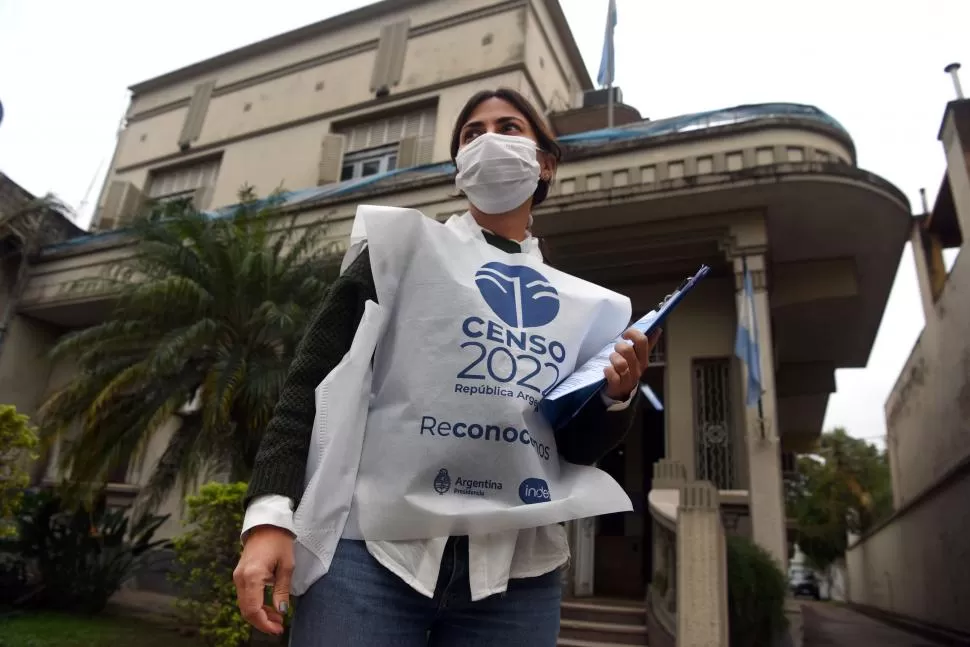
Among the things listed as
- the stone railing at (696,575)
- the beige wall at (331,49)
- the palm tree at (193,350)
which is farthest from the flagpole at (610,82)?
the stone railing at (696,575)

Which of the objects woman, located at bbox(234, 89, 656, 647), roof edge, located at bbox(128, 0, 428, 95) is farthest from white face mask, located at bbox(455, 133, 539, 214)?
roof edge, located at bbox(128, 0, 428, 95)

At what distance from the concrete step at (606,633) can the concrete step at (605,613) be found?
0.49 ft

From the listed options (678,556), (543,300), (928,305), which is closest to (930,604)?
(928,305)

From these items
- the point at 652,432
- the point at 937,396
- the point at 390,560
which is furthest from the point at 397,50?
the point at 390,560

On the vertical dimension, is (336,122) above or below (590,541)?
above

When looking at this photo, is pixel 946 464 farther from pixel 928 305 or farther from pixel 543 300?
pixel 543 300

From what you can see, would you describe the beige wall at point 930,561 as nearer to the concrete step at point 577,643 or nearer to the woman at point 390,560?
the concrete step at point 577,643

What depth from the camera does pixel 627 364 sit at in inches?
51.9

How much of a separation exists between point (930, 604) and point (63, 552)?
41.5ft

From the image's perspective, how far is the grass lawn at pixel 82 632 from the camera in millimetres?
5922

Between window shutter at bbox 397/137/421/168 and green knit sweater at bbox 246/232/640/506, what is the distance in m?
9.94

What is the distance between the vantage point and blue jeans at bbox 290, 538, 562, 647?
3.62 ft

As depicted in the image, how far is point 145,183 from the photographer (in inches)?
568

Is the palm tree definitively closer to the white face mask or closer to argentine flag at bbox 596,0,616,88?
the white face mask
